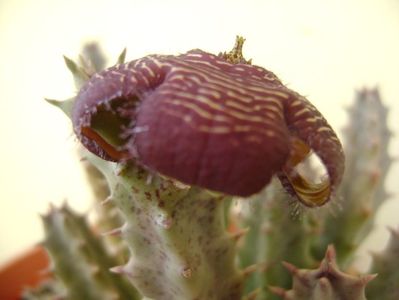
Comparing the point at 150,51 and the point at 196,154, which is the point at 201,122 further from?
the point at 150,51

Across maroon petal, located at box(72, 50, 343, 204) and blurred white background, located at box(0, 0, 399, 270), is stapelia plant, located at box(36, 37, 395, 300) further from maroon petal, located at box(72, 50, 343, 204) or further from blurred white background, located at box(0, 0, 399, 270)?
blurred white background, located at box(0, 0, 399, 270)

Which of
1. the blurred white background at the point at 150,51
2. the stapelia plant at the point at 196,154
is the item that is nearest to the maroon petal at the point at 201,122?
the stapelia plant at the point at 196,154

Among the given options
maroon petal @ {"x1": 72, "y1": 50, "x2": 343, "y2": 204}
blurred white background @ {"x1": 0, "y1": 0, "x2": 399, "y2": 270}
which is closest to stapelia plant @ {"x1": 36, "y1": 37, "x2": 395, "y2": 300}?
maroon petal @ {"x1": 72, "y1": 50, "x2": 343, "y2": 204}

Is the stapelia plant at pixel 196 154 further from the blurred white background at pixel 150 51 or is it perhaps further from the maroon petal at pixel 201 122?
the blurred white background at pixel 150 51

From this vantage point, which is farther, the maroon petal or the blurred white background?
the blurred white background

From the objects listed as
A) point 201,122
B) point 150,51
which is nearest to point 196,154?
point 201,122

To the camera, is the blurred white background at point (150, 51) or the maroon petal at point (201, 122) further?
the blurred white background at point (150, 51)
